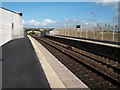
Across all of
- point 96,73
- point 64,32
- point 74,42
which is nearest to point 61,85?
point 96,73

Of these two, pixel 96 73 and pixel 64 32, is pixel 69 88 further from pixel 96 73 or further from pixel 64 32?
pixel 64 32

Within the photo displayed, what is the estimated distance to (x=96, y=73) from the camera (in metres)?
13.9

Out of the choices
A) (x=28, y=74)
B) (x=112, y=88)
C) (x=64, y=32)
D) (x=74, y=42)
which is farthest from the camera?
(x=64, y=32)

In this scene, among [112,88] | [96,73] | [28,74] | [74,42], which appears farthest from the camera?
[74,42]

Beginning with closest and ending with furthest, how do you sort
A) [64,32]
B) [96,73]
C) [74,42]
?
[96,73]
[74,42]
[64,32]

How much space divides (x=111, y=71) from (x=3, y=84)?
21.4ft

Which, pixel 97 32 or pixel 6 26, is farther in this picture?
pixel 97 32

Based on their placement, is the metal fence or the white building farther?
the metal fence

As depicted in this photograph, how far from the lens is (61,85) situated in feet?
33.2

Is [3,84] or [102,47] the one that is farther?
[102,47]

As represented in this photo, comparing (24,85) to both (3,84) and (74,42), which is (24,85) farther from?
(74,42)

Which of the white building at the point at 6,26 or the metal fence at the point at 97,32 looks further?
the metal fence at the point at 97,32

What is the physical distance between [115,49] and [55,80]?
11.0 meters

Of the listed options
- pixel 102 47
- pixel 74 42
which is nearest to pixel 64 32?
pixel 74 42
